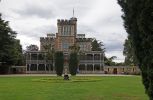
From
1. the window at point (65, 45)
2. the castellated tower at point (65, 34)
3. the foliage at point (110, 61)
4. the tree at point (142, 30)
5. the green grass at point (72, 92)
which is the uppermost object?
the castellated tower at point (65, 34)

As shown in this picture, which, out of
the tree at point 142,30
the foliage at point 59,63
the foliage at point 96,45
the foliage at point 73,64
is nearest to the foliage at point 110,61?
the foliage at point 96,45

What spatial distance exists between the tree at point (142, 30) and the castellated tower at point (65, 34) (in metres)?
94.2

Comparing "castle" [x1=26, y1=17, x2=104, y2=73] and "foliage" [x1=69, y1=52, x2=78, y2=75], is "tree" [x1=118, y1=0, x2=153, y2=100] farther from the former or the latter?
"castle" [x1=26, y1=17, x2=104, y2=73]

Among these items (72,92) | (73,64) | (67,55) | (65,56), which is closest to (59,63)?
(73,64)

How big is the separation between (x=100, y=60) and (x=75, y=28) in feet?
44.3

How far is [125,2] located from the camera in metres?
8.57

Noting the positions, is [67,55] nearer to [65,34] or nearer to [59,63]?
[65,34]

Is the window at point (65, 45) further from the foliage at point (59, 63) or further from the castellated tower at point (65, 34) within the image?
the foliage at point (59, 63)

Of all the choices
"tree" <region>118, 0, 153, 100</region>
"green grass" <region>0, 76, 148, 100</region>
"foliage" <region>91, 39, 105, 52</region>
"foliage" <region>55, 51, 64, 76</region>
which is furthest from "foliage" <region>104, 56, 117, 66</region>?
"tree" <region>118, 0, 153, 100</region>

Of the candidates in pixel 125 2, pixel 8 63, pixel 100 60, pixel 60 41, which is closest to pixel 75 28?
pixel 60 41

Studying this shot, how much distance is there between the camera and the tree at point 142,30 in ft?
25.8

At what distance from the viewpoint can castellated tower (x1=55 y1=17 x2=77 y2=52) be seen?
103 metres

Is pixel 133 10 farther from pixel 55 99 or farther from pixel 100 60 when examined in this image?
pixel 100 60

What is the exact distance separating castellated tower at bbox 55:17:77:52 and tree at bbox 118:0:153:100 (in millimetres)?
94224
